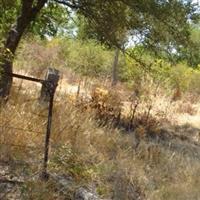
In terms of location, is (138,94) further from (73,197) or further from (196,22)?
(73,197)

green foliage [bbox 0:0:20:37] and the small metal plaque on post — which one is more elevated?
green foliage [bbox 0:0:20:37]

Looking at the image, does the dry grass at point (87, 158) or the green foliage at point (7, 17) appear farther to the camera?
the green foliage at point (7, 17)

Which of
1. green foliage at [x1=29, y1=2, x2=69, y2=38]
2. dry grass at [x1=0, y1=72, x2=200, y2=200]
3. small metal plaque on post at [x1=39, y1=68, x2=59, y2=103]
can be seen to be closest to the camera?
small metal plaque on post at [x1=39, y1=68, x2=59, y2=103]

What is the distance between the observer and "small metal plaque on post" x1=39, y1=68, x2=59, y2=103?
6426 mm

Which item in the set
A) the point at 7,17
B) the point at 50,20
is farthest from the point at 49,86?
the point at 50,20

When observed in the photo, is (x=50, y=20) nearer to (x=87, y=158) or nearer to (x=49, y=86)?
(x=87, y=158)

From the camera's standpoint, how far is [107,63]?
26438mm

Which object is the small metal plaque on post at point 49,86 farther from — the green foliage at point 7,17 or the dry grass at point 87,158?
the green foliage at point 7,17

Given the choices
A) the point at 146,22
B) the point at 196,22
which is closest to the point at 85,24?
the point at 146,22

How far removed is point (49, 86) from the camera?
644 cm

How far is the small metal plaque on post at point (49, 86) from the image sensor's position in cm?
643

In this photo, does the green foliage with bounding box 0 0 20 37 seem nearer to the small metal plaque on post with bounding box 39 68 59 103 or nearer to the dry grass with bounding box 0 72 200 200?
the small metal plaque on post with bounding box 39 68 59 103

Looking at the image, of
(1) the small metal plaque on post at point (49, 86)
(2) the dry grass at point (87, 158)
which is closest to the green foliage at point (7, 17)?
(1) the small metal plaque on post at point (49, 86)

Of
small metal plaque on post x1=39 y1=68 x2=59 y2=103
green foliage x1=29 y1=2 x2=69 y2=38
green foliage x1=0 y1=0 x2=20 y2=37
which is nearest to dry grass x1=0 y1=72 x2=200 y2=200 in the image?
small metal plaque on post x1=39 y1=68 x2=59 y2=103
